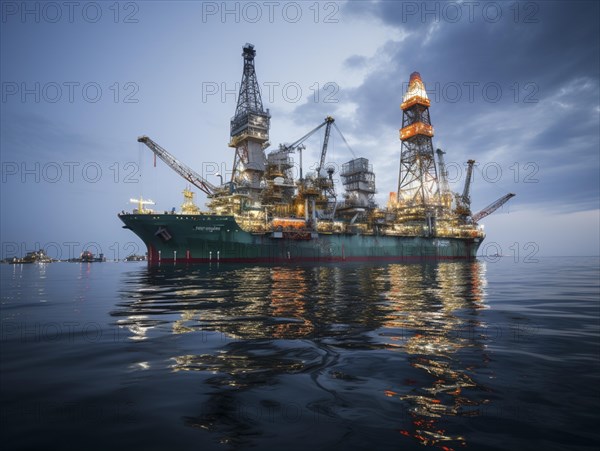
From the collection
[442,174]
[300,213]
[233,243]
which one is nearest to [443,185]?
[442,174]

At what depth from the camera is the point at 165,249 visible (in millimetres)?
50875

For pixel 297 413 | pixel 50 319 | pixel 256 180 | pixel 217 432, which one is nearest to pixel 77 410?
pixel 217 432

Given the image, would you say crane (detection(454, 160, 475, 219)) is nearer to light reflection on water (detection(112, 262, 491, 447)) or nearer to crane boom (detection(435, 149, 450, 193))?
crane boom (detection(435, 149, 450, 193))

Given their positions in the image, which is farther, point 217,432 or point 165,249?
point 165,249

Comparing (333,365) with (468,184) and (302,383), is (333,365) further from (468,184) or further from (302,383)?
(468,184)

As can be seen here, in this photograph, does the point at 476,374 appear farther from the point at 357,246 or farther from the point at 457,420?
the point at 357,246

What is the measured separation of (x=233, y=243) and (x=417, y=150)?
189ft

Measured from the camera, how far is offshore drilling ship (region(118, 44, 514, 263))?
51.1 m

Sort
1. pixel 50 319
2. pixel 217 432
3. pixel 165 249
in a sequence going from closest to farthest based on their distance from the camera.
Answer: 1. pixel 217 432
2. pixel 50 319
3. pixel 165 249

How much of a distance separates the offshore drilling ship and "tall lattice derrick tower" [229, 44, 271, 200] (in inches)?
9.3

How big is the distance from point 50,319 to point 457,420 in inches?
451

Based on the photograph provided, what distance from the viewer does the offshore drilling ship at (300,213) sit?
51.1m

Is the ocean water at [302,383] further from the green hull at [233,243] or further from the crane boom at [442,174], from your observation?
the crane boom at [442,174]

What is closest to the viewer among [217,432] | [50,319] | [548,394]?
[217,432]
